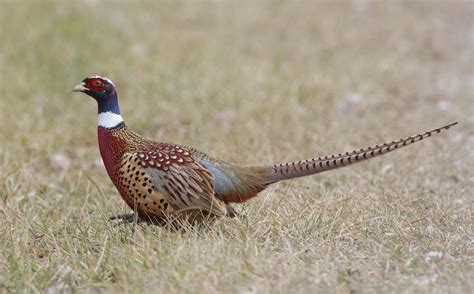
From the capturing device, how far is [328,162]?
456cm

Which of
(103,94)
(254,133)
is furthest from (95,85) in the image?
(254,133)

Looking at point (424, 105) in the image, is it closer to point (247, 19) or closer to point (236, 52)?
point (236, 52)

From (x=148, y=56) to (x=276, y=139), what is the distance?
258cm

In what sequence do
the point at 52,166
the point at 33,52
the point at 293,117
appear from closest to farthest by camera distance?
1. the point at 52,166
2. the point at 293,117
3. the point at 33,52

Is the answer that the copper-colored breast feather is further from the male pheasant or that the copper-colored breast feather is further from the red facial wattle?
the red facial wattle

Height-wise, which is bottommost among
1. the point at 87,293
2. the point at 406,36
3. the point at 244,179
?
the point at 87,293

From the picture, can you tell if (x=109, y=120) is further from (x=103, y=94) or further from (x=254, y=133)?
(x=254, y=133)

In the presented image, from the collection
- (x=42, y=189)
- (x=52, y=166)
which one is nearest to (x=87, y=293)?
(x=42, y=189)

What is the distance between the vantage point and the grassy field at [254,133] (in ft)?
12.9

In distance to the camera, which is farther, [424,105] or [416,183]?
[424,105]

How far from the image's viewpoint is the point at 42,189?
241 inches

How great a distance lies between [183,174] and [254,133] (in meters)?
2.64

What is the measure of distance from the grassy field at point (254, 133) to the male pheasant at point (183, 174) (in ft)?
0.46

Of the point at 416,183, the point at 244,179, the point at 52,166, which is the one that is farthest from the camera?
the point at 52,166
